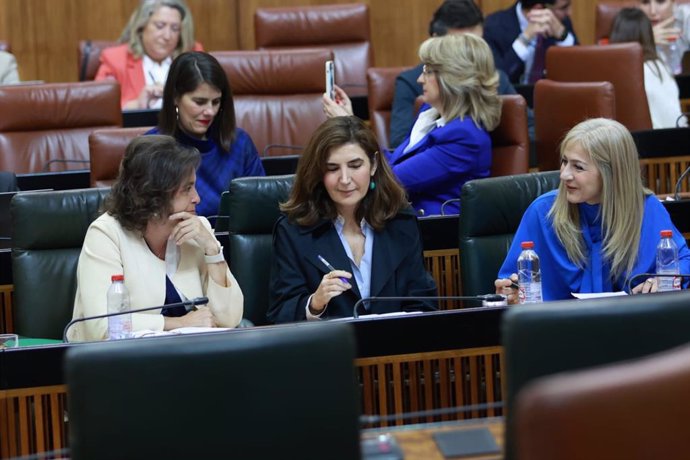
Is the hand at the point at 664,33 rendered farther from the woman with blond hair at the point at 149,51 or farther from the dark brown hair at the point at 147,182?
the dark brown hair at the point at 147,182

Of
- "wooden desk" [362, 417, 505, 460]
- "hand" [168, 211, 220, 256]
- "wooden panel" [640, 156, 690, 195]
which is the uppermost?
"wooden panel" [640, 156, 690, 195]

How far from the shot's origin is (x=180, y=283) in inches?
130

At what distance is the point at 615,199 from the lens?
329 centimetres

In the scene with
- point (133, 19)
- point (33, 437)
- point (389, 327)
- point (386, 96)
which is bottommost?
point (33, 437)

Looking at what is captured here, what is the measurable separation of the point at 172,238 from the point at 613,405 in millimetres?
2050

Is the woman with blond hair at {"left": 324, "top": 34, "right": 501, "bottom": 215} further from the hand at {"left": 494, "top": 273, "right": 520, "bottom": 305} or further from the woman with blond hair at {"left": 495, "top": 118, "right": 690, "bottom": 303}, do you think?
the hand at {"left": 494, "top": 273, "right": 520, "bottom": 305}

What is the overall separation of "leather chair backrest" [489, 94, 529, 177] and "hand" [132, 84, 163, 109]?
7.20 ft

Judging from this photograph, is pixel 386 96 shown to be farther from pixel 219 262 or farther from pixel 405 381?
pixel 405 381

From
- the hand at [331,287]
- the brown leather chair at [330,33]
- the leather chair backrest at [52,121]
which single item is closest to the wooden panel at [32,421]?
the hand at [331,287]

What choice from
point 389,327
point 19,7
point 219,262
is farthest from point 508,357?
point 19,7

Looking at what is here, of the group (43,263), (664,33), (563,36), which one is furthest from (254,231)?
(664,33)

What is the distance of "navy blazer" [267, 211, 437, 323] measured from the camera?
3301 millimetres

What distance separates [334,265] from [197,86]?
4.09ft

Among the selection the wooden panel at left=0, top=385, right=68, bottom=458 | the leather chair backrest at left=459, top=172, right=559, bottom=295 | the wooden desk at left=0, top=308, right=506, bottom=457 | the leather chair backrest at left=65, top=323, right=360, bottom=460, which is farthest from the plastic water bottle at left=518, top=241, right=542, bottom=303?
the leather chair backrest at left=65, top=323, right=360, bottom=460
